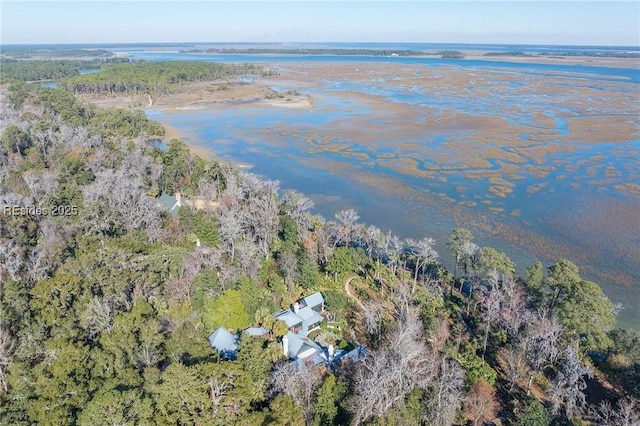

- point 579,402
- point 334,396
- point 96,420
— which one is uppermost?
point 96,420

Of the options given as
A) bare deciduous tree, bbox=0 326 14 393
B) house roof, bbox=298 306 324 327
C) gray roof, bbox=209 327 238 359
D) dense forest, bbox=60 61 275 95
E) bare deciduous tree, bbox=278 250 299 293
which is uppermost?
dense forest, bbox=60 61 275 95

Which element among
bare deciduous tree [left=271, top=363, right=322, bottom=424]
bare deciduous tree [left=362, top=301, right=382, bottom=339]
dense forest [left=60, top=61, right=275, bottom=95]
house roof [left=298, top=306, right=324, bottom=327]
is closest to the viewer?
bare deciduous tree [left=271, top=363, right=322, bottom=424]

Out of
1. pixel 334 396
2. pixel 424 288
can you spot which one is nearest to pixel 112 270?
pixel 334 396

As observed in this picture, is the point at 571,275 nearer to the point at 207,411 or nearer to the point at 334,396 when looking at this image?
the point at 334,396

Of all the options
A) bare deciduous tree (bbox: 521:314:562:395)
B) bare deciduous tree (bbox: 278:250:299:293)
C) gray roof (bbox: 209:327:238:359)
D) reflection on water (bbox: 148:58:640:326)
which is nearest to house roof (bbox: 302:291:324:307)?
bare deciduous tree (bbox: 278:250:299:293)

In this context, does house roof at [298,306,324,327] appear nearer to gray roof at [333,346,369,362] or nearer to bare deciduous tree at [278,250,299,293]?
bare deciduous tree at [278,250,299,293]

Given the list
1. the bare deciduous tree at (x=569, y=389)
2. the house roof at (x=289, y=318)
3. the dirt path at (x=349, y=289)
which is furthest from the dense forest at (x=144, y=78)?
the bare deciduous tree at (x=569, y=389)
